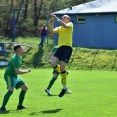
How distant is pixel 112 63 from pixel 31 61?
18.3 ft

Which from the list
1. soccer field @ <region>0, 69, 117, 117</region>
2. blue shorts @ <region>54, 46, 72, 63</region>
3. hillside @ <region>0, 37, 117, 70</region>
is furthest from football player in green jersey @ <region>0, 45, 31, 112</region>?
hillside @ <region>0, 37, 117, 70</region>

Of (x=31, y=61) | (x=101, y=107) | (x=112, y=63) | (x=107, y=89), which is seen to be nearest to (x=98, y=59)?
(x=112, y=63)

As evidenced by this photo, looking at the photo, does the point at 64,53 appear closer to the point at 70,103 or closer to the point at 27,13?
the point at 70,103

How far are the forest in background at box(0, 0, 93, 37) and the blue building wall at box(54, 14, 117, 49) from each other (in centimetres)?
815

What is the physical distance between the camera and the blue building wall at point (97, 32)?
120 feet

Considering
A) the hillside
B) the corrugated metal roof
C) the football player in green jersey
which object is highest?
the corrugated metal roof

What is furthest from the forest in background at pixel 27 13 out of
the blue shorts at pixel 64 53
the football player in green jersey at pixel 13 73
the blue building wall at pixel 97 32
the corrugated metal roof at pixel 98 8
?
the football player in green jersey at pixel 13 73

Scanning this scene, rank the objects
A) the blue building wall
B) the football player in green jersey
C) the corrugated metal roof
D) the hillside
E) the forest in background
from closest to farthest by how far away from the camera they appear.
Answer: the football player in green jersey → the hillside → the blue building wall → the corrugated metal roof → the forest in background

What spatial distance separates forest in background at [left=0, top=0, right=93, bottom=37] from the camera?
154 feet

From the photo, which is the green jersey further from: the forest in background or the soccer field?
the forest in background

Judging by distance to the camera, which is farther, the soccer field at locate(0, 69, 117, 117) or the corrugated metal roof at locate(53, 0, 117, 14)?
the corrugated metal roof at locate(53, 0, 117, 14)

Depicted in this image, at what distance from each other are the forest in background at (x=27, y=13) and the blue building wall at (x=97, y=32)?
8.15 meters

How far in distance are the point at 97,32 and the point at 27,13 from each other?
15967mm

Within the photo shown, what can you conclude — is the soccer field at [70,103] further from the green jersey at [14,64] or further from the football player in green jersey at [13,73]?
the green jersey at [14,64]
